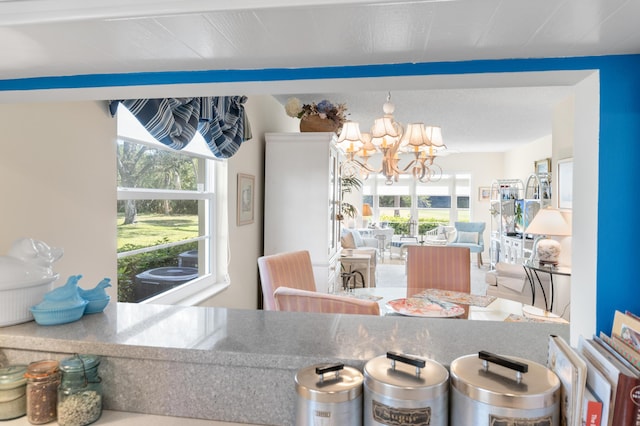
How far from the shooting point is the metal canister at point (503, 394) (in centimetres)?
69

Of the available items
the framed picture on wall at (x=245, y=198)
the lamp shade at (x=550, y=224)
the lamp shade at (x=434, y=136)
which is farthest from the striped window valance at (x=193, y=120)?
the lamp shade at (x=550, y=224)

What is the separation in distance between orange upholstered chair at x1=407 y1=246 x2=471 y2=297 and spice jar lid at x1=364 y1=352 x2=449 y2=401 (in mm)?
2408

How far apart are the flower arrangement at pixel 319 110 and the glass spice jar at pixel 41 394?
3388 millimetres

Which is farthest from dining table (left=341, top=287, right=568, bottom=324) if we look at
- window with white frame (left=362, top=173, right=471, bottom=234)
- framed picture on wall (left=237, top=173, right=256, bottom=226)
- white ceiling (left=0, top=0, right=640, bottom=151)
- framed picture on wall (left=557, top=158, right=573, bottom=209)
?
window with white frame (left=362, top=173, right=471, bottom=234)

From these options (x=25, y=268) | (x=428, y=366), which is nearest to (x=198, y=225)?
(x=25, y=268)

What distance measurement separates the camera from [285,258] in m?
2.70

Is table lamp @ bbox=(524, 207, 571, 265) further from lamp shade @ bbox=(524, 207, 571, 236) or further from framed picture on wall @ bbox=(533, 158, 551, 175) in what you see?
framed picture on wall @ bbox=(533, 158, 551, 175)

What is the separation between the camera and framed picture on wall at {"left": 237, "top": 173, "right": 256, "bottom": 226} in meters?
3.57

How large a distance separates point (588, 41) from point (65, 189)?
1.80 m

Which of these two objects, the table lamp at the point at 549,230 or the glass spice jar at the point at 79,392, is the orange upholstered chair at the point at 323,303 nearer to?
the glass spice jar at the point at 79,392

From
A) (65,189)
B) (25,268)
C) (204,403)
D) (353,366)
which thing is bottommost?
(204,403)

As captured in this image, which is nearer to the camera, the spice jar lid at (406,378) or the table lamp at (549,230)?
the spice jar lid at (406,378)

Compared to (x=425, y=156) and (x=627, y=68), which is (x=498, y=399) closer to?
(x=627, y=68)

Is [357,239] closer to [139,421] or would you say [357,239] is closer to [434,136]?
[434,136]
